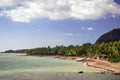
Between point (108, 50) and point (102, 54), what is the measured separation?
12.7 meters

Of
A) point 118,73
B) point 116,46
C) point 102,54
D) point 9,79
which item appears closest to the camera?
point 9,79

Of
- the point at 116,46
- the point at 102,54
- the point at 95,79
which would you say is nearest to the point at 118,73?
the point at 95,79

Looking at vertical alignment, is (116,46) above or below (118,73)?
above

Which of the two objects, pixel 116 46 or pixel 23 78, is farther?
pixel 116 46

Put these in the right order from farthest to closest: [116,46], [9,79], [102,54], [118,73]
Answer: [102,54] → [116,46] → [118,73] → [9,79]

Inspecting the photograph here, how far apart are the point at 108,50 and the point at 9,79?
309 feet

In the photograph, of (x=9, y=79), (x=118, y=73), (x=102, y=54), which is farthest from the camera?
(x=102, y=54)

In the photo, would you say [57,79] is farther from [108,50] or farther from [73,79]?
[108,50]

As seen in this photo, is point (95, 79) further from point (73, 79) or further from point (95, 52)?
point (95, 52)

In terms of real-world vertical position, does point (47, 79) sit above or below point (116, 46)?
below

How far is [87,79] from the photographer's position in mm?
66000

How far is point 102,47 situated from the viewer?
532ft

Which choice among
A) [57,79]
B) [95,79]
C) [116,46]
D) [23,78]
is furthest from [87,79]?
[116,46]

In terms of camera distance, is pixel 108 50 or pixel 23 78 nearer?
pixel 23 78
